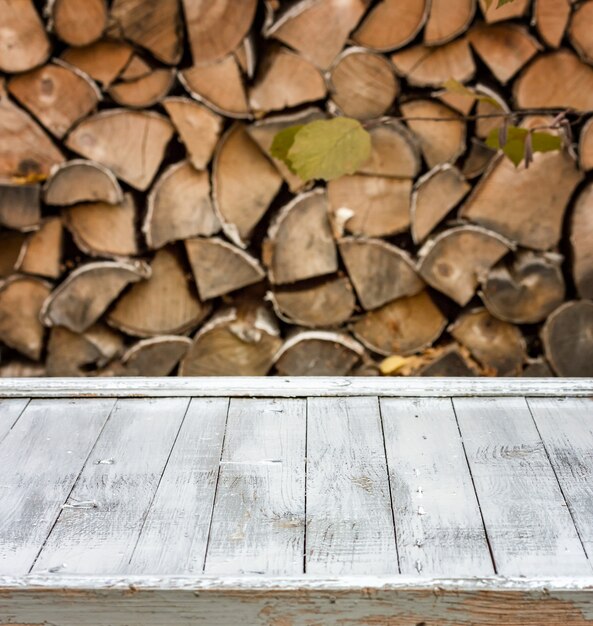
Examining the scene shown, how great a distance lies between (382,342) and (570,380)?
0.94 meters

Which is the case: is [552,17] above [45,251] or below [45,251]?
above

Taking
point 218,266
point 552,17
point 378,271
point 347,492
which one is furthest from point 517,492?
point 552,17

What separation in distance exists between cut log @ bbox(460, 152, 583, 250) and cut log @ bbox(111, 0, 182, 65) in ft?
2.78

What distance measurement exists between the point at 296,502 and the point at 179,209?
120 cm

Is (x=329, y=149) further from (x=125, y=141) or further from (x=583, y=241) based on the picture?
(x=583, y=241)

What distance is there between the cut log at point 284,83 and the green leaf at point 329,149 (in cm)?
48

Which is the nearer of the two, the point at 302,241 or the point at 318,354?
the point at 302,241

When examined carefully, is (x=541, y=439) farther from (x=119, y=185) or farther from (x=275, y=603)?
(x=119, y=185)

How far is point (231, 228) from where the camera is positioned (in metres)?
2.10

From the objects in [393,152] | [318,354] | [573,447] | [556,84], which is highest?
[556,84]

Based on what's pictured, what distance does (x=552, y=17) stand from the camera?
6.39ft

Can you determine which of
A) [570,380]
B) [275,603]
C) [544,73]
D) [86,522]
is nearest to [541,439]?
[570,380]

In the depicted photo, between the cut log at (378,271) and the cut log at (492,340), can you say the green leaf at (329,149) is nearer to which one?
the cut log at (378,271)

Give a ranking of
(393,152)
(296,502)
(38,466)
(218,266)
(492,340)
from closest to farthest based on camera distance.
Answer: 1. (296,502)
2. (38,466)
3. (393,152)
4. (218,266)
5. (492,340)
